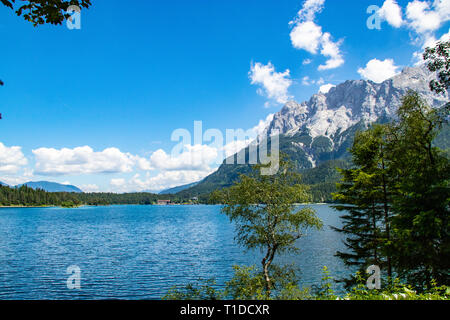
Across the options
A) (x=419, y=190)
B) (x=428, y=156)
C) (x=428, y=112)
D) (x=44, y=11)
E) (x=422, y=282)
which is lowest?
(x=422, y=282)

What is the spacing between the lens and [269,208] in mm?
20922

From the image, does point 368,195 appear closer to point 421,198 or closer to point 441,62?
point 421,198

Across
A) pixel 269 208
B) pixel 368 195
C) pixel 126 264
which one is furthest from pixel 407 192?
pixel 126 264

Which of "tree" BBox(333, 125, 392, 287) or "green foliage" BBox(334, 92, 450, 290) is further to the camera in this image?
"tree" BBox(333, 125, 392, 287)

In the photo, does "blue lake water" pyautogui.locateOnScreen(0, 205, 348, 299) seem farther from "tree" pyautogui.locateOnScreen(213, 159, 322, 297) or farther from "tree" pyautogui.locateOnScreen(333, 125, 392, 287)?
"tree" pyautogui.locateOnScreen(213, 159, 322, 297)

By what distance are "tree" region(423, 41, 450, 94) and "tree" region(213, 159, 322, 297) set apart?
1017 cm

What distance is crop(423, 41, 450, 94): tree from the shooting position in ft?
50.5

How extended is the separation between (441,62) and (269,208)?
13623 mm

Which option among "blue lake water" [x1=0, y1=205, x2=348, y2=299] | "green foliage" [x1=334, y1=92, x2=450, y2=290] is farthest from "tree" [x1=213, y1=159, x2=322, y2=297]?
"blue lake water" [x1=0, y1=205, x2=348, y2=299]

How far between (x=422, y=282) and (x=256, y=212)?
11.2m

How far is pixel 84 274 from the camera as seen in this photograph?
122 ft
